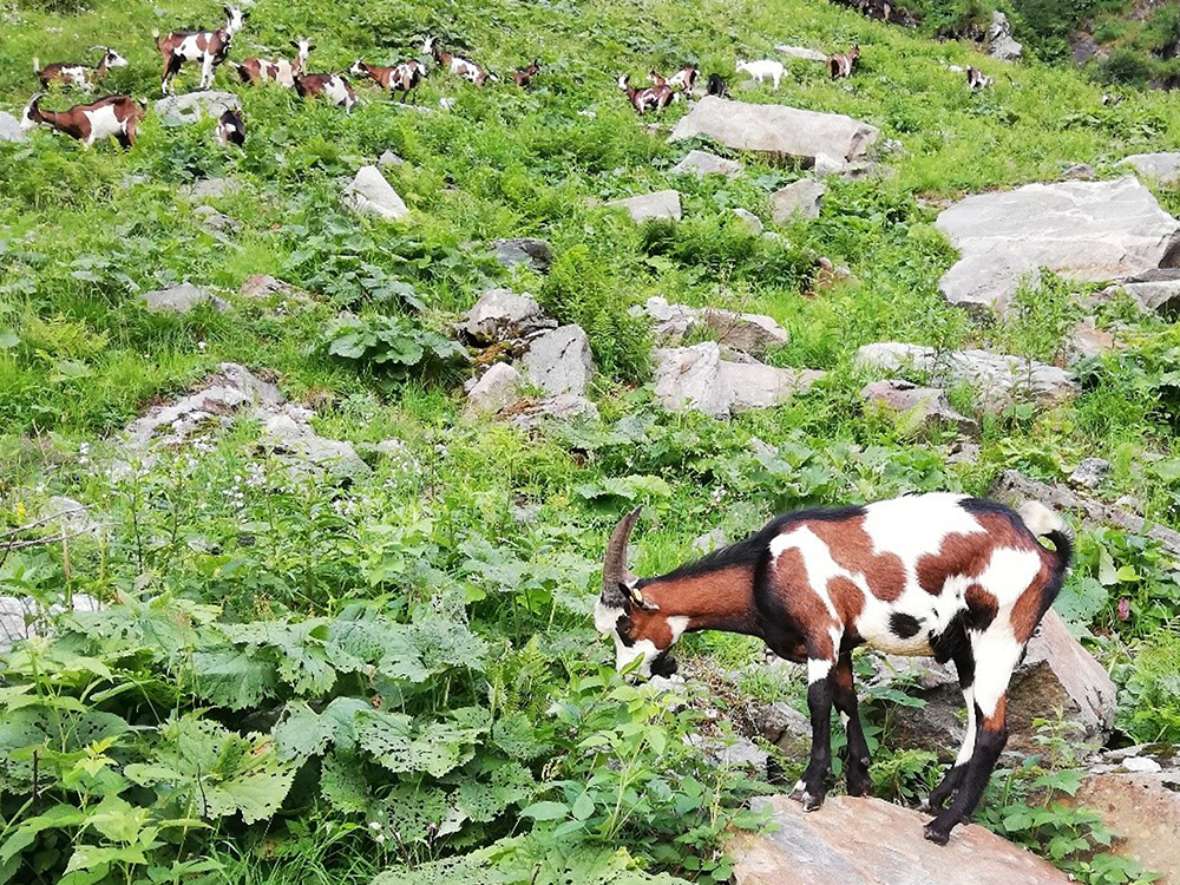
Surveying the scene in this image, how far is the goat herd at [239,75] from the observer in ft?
44.2

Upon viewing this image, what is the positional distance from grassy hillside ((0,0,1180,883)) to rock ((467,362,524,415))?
0.69 feet

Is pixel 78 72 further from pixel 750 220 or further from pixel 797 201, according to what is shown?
pixel 797 201

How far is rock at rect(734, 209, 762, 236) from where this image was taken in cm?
1270

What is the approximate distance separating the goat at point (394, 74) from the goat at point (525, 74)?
1.75 metres

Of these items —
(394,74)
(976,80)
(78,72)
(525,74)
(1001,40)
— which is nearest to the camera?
(78,72)

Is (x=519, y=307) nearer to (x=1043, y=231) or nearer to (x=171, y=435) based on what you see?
(x=171, y=435)

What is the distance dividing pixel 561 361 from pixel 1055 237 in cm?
731

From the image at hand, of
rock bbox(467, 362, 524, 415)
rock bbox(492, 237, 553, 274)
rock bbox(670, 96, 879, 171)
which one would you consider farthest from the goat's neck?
rock bbox(670, 96, 879, 171)

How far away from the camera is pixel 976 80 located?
79.7ft

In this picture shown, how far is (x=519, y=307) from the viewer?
9.37 meters

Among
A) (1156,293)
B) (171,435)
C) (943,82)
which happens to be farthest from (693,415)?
(943,82)

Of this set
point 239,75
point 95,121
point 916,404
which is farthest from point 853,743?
point 239,75

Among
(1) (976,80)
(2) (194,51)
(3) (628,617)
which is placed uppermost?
(3) (628,617)

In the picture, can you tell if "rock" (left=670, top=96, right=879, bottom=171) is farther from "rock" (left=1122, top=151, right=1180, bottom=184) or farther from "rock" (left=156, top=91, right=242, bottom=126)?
"rock" (left=156, top=91, right=242, bottom=126)
